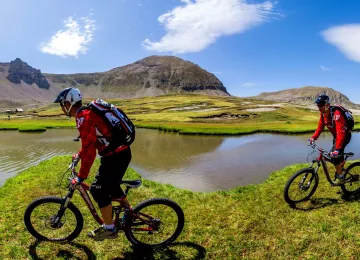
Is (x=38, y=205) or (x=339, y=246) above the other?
(x=38, y=205)

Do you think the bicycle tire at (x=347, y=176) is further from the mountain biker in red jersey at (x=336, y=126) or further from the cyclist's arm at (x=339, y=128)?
the cyclist's arm at (x=339, y=128)

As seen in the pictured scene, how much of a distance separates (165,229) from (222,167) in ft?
49.1

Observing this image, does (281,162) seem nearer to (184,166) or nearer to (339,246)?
(184,166)

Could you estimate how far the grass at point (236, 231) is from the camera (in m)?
7.53

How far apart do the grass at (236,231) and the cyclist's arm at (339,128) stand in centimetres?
225

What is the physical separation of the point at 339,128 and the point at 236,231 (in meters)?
5.29

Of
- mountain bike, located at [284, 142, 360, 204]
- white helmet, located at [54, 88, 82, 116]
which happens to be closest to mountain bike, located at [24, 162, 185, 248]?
white helmet, located at [54, 88, 82, 116]

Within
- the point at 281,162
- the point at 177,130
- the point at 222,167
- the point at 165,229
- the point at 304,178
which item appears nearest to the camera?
the point at 165,229

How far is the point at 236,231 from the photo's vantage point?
348 inches

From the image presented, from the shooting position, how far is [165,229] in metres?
8.38

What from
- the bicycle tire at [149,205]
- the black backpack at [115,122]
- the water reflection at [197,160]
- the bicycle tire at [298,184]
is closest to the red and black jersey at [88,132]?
the black backpack at [115,122]

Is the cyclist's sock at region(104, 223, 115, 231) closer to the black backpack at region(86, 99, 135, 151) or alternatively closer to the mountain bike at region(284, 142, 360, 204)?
the black backpack at region(86, 99, 135, 151)

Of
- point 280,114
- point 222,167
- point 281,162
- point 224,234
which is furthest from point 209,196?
point 280,114

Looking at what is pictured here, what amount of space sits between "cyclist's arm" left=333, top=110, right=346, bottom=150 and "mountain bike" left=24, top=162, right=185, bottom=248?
21.1ft
